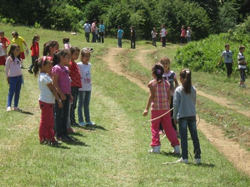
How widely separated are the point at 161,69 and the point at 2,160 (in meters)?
3.55

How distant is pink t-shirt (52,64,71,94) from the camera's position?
393 inches

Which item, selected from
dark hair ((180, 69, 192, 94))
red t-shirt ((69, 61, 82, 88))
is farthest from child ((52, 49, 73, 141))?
dark hair ((180, 69, 192, 94))

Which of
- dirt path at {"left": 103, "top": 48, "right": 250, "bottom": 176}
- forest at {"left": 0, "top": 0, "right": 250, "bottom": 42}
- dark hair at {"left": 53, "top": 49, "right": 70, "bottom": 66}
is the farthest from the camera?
forest at {"left": 0, "top": 0, "right": 250, "bottom": 42}

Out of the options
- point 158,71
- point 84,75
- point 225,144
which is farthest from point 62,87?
point 225,144

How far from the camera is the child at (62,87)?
32.7 feet

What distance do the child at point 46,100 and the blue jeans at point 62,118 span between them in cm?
44

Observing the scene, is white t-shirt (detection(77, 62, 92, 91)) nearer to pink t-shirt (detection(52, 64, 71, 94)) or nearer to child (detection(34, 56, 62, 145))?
pink t-shirt (detection(52, 64, 71, 94))

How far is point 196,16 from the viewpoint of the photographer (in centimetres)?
5069

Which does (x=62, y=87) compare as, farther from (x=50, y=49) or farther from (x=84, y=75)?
(x=84, y=75)

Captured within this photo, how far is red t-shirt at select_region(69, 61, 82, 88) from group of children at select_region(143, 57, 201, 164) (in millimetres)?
2066

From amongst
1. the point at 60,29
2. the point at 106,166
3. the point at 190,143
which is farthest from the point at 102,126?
the point at 60,29

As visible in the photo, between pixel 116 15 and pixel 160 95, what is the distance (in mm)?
36946

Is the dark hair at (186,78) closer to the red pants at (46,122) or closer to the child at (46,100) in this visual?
the child at (46,100)

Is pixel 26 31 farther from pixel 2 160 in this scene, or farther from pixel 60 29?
pixel 2 160
